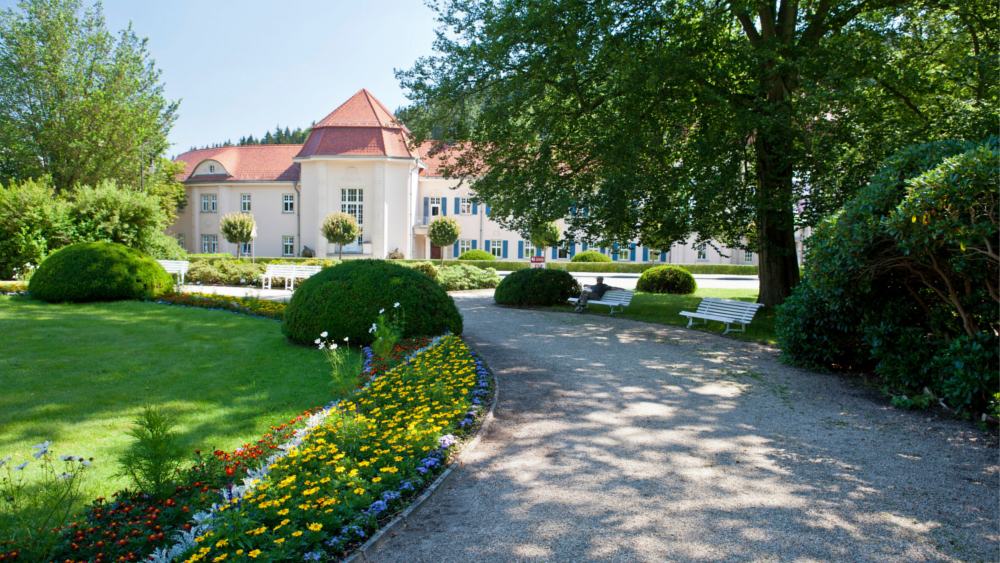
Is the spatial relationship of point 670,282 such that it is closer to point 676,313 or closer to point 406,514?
point 676,313

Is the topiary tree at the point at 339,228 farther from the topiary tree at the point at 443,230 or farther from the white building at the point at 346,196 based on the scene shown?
the white building at the point at 346,196

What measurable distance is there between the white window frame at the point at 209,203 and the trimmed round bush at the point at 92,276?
28.4 meters

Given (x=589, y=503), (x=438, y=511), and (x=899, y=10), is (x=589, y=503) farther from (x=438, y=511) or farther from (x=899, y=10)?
(x=899, y=10)

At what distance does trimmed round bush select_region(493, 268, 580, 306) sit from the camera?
50.2ft

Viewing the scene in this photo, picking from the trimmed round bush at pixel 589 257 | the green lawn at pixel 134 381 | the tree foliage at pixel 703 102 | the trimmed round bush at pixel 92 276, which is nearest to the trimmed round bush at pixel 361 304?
the green lawn at pixel 134 381

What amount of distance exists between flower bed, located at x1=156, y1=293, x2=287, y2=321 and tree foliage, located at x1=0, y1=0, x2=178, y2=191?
2393 cm

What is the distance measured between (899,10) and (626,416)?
11.5 meters

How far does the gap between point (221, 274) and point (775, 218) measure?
18012mm

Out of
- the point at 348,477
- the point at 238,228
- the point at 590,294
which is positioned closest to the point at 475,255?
the point at 238,228

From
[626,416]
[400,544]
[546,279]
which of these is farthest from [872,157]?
[400,544]

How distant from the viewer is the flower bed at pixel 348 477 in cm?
298

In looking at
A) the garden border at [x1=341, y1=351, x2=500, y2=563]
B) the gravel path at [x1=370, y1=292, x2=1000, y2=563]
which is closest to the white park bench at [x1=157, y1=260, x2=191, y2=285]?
the gravel path at [x1=370, y1=292, x2=1000, y2=563]

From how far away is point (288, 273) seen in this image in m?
19.5

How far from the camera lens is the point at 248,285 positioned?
2078 cm
